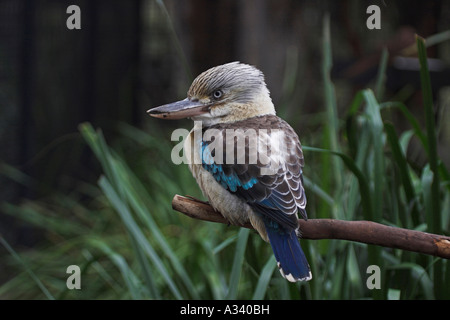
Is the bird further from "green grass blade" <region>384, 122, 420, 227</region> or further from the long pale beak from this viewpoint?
"green grass blade" <region>384, 122, 420, 227</region>

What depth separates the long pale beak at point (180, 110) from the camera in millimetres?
852

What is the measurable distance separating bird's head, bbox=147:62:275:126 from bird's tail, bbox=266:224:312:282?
0.24m

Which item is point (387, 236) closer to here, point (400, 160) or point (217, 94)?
point (217, 94)

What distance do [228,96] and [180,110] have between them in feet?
0.52

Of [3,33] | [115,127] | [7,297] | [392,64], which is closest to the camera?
[7,297]

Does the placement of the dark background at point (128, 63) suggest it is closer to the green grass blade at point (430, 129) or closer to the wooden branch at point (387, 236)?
the green grass blade at point (430, 129)

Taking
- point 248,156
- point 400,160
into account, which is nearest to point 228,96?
point 248,156

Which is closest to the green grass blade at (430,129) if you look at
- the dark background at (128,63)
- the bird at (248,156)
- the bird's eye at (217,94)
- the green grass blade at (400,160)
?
the green grass blade at (400,160)

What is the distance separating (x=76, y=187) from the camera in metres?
4.00

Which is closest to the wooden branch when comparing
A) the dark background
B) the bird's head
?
the bird's head

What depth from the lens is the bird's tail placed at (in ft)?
3.31
